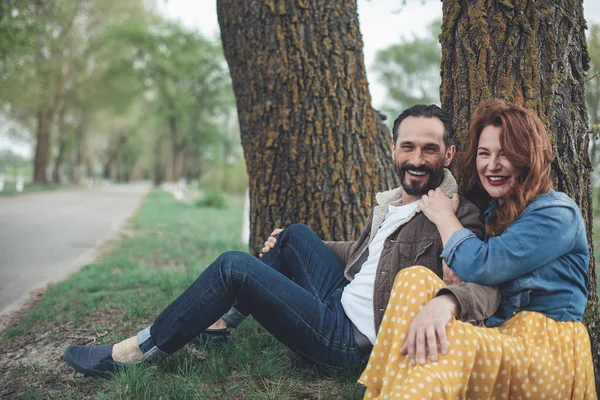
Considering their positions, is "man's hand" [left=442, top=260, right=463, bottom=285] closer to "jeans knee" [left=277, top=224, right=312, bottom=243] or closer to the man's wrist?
the man's wrist

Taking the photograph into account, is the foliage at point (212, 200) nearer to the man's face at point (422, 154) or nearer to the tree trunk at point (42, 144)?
the tree trunk at point (42, 144)

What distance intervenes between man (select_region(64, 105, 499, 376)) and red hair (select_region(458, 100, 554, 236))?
0.26 meters

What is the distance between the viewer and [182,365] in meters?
2.90

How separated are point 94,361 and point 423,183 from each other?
6.86ft

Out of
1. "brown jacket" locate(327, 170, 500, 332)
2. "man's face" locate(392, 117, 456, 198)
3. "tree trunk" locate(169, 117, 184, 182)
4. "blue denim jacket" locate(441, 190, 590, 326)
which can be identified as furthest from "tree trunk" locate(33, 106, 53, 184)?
"blue denim jacket" locate(441, 190, 590, 326)

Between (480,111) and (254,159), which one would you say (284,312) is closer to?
(480,111)

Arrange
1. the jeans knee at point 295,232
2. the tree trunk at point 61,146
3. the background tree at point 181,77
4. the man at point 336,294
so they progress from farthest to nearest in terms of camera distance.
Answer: the background tree at point 181,77 < the tree trunk at point 61,146 < the jeans knee at point 295,232 < the man at point 336,294

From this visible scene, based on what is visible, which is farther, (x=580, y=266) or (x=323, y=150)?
(x=323, y=150)

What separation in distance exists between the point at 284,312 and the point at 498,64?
185 cm

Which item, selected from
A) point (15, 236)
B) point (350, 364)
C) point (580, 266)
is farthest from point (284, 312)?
point (15, 236)

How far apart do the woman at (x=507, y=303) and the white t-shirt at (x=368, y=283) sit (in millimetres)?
493

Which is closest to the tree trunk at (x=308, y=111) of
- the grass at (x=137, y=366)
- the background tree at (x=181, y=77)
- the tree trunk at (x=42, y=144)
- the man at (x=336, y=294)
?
the grass at (x=137, y=366)

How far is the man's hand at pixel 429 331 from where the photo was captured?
1.81m

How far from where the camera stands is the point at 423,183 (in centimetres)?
268
